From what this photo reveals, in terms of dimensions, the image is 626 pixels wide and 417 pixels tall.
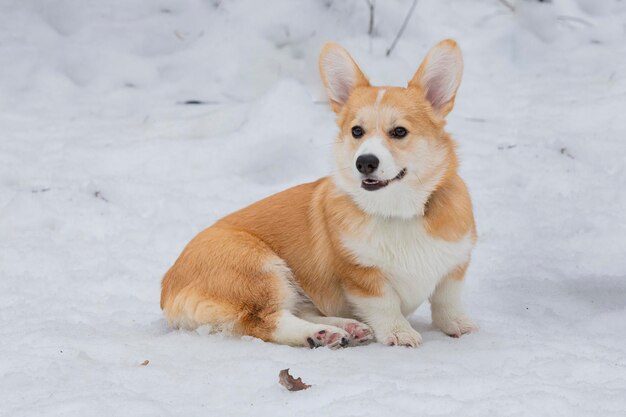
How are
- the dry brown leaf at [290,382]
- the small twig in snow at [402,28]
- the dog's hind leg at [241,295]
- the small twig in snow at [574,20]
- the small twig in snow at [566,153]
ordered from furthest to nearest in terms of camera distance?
the small twig in snow at [574,20]
the small twig in snow at [402,28]
the small twig in snow at [566,153]
the dog's hind leg at [241,295]
the dry brown leaf at [290,382]

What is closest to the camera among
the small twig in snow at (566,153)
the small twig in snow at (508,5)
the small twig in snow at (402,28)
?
the small twig in snow at (566,153)

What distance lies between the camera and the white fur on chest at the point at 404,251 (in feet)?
11.1

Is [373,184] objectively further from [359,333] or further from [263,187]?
[263,187]

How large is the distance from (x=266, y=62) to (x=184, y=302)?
3501mm

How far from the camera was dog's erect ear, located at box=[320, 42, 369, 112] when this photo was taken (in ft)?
12.0

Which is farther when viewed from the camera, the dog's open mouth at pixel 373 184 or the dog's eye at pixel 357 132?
the dog's eye at pixel 357 132

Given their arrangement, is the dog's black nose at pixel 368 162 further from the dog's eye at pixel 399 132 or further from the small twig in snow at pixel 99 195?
the small twig in snow at pixel 99 195

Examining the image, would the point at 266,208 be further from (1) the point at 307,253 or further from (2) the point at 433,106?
(2) the point at 433,106

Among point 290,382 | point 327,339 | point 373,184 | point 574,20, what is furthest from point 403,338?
point 574,20

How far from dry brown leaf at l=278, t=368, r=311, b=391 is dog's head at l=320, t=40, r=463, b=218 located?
2.70 ft

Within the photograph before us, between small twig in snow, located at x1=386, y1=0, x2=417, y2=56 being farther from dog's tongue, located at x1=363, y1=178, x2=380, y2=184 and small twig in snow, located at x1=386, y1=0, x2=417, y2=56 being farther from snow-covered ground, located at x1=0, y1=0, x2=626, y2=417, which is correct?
dog's tongue, located at x1=363, y1=178, x2=380, y2=184

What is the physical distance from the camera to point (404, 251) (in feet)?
11.1

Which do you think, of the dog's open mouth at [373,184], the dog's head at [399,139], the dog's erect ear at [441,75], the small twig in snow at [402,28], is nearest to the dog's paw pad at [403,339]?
the dog's head at [399,139]

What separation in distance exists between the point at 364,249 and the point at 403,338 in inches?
14.4
